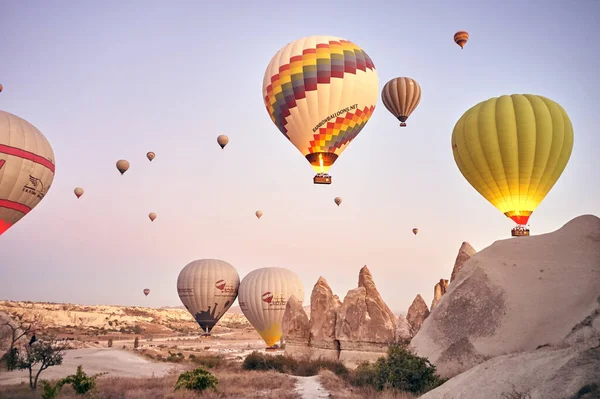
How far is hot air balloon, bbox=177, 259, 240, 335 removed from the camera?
171ft

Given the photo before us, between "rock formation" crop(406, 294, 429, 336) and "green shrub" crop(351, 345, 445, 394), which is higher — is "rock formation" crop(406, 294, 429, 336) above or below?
above

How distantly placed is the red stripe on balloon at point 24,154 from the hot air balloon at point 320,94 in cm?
1554

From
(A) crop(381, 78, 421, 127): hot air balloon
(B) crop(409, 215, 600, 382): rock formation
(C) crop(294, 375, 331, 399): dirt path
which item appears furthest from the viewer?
(A) crop(381, 78, 421, 127): hot air balloon

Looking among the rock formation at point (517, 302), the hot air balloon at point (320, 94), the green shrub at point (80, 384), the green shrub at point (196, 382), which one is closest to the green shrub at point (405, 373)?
the rock formation at point (517, 302)

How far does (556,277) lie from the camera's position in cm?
1491

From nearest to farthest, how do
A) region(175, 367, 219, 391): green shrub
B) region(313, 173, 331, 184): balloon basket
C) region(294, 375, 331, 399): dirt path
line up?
region(294, 375, 331, 399): dirt path, region(175, 367, 219, 391): green shrub, region(313, 173, 331, 184): balloon basket

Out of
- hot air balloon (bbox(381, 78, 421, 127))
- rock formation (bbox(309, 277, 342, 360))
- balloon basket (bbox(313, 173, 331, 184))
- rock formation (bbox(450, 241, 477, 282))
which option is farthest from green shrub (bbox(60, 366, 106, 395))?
hot air balloon (bbox(381, 78, 421, 127))

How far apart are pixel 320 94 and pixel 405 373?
63.4 feet

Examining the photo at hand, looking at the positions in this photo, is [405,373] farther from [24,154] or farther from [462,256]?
[24,154]

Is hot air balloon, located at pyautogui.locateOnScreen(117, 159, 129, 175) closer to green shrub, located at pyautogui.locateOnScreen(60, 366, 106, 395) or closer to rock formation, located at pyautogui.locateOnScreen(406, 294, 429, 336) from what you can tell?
green shrub, located at pyautogui.locateOnScreen(60, 366, 106, 395)

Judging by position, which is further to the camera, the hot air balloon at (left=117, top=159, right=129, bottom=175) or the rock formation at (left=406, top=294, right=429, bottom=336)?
the hot air balloon at (left=117, top=159, right=129, bottom=175)

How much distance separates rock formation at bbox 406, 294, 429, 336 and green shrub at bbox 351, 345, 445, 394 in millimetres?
11297

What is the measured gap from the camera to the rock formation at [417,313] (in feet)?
94.3

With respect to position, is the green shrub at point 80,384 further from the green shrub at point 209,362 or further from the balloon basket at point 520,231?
the balloon basket at point 520,231
